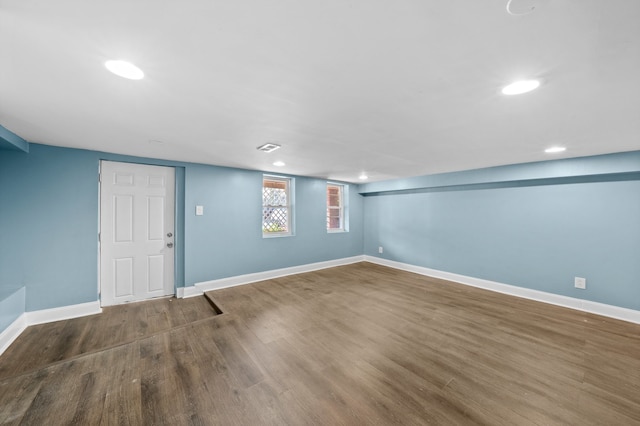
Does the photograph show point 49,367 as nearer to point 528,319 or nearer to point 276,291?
point 276,291

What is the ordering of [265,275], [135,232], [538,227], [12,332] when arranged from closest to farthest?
[12,332], [135,232], [538,227], [265,275]

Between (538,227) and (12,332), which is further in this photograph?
(538,227)

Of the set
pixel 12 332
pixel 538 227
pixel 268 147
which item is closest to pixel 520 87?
pixel 268 147

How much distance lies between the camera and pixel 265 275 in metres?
4.73

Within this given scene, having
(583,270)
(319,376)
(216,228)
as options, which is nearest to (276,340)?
(319,376)

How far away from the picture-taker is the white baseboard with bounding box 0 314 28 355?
2.39m

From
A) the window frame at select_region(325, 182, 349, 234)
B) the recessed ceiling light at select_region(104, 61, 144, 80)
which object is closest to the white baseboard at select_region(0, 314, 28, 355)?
the recessed ceiling light at select_region(104, 61, 144, 80)

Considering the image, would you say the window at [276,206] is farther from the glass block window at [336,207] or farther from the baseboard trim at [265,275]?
the glass block window at [336,207]

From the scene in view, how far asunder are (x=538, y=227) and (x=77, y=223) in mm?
6664

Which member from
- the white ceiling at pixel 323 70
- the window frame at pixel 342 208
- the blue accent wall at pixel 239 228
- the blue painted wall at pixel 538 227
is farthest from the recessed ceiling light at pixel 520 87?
the window frame at pixel 342 208

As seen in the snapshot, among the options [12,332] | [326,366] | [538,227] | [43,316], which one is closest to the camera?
[326,366]

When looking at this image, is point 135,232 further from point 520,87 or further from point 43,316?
point 520,87

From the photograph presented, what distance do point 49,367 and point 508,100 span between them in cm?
429

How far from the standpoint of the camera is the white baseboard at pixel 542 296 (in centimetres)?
305
